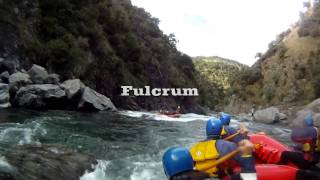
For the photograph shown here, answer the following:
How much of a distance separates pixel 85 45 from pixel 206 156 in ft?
98.6

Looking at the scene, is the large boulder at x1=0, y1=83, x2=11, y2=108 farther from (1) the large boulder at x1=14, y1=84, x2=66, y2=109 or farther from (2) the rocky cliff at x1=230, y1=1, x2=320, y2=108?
(2) the rocky cliff at x1=230, y1=1, x2=320, y2=108

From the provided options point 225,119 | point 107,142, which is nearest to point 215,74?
point 107,142

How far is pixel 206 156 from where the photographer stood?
4969mm

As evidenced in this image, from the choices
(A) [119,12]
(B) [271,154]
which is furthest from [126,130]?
(A) [119,12]

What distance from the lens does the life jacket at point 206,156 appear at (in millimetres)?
4805

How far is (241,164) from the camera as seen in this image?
4.71 m

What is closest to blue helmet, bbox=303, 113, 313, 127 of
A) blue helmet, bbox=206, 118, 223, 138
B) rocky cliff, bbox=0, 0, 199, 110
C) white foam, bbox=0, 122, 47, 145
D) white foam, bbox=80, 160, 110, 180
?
blue helmet, bbox=206, 118, 223, 138

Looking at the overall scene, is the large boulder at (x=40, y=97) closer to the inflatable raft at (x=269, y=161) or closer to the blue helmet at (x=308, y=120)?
the inflatable raft at (x=269, y=161)

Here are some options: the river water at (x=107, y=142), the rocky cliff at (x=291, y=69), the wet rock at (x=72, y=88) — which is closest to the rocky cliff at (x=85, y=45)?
the wet rock at (x=72, y=88)

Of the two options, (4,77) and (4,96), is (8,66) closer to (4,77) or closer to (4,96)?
(4,77)

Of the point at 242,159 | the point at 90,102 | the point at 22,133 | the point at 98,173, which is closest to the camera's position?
the point at 242,159

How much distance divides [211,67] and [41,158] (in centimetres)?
13725

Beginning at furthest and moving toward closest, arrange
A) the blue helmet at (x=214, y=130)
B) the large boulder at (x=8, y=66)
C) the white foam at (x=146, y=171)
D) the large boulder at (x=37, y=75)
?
the large boulder at (x=37, y=75), the large boulder at (x=8, y=66), the white foam at (x=146, y=171), the blue helmet at (x=214, y=130)

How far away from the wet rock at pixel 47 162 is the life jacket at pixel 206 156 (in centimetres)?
334
